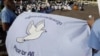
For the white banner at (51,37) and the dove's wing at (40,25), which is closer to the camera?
the white banner at (51,37)

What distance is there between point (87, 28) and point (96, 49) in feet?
1.22

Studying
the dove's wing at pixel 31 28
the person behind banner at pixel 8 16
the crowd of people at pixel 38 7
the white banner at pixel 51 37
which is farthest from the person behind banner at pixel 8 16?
the dove's wing at pixel 31 28

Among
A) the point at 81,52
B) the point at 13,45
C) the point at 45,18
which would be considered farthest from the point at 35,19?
the point at 81,52

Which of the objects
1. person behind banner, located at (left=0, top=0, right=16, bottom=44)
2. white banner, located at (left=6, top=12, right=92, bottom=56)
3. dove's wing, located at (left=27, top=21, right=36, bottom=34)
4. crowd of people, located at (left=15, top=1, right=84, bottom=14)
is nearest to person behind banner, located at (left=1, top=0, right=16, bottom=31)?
person behind banner, located at (left=0, top=0, right=16, bottom=44)

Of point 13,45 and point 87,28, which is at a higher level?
point 87,28

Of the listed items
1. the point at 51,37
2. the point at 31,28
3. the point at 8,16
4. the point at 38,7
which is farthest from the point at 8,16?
the point at 38,7

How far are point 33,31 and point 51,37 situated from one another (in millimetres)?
208

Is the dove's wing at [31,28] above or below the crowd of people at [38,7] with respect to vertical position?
above

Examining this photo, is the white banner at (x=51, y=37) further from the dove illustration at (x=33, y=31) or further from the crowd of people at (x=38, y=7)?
the crowd of people at (x=38, y=7)

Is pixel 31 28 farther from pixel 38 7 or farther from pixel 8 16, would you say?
pixel 38 7

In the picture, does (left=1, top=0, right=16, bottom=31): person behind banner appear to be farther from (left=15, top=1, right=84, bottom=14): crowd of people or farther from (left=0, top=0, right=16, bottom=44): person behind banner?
(left=15, top=1, right=84, bottom=14): crowd of people

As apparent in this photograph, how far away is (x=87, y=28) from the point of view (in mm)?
3291

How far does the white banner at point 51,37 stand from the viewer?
317 centimetres

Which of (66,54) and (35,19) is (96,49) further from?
(35,19)
